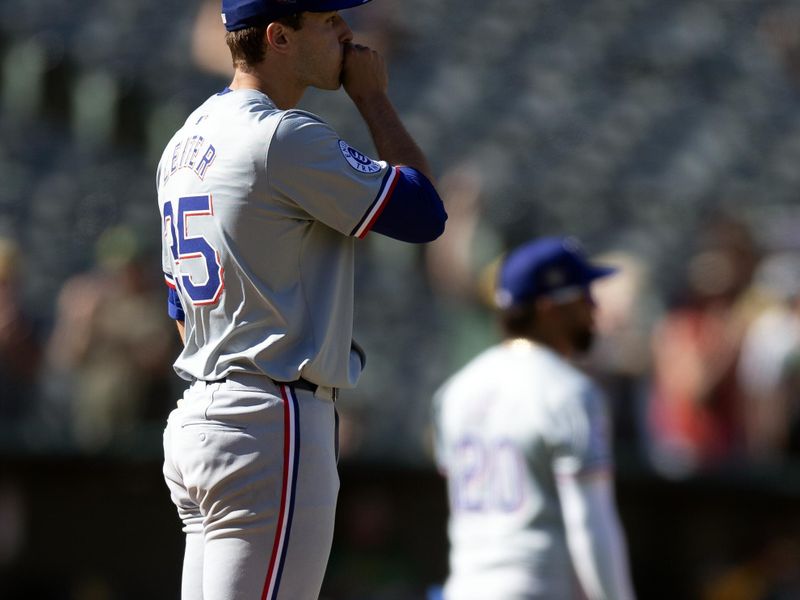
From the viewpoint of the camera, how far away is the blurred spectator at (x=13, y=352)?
271 inches

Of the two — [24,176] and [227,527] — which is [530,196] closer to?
[24,176]

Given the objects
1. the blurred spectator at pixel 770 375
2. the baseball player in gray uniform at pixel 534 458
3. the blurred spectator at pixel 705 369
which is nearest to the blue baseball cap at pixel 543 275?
the baseball player in gray uniform at pixel 534 458

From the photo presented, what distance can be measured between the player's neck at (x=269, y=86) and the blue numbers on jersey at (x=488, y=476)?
1.48 metres

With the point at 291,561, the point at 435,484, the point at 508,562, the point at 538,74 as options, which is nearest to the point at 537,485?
the point at 508,562

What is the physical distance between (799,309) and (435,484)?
6.48 feet

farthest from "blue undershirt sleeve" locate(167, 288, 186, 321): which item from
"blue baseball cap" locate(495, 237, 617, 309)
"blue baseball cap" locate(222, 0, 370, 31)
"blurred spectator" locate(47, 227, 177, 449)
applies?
"blurred spectator" locate(47, 227, 177, 449)

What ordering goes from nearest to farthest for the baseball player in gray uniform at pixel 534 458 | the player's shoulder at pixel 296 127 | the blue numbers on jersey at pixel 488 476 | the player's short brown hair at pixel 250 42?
the player's shoulder at pixel 296 127, the player's short brown hair at pixel 250 42, the baseball player in gray uniform at pixel 534 458, the blue numbers on jersey at pixel 488 476

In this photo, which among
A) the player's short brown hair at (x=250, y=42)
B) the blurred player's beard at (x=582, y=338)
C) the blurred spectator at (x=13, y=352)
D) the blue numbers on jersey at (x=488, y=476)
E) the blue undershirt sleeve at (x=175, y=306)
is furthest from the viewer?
the blurred spectator at (x=13, y=352)

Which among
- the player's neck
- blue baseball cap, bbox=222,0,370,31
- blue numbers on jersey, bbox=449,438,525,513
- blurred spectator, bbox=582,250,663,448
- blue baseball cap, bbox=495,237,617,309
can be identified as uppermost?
blue baseball cap, bbox=222,0,370,31

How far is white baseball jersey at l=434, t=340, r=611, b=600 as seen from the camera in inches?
148

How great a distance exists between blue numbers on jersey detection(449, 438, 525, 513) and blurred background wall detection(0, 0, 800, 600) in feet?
9.11

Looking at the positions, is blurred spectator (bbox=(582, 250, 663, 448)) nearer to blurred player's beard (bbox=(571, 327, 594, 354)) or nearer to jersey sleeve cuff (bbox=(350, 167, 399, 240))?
blurred player's beard (bbox=(571, 327, 594, 354))

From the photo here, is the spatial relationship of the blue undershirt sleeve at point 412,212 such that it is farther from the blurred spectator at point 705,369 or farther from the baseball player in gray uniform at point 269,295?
the blurred spectator at point 705,369

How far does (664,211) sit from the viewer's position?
10219mm
